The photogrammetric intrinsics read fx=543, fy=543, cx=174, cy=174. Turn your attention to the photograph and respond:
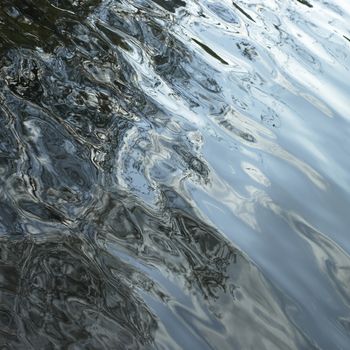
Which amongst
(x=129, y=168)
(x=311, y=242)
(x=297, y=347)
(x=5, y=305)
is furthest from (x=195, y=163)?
(x=5, y=305)

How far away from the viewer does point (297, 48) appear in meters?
5.77

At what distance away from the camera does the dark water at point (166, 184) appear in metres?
2.66

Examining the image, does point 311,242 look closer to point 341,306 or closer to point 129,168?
point 341,306

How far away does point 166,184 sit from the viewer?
11.6 ft

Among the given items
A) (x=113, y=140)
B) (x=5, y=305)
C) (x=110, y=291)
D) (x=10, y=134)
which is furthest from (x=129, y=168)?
(x=5, y=305)

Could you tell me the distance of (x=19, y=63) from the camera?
425 cm

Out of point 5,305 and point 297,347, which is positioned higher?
point 297,347

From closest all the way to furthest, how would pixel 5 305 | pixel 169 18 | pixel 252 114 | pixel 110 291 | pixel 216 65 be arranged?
pixel 5 305
pixel 110 291
pixel 252 114
pixel 216 65
pixel 169 18

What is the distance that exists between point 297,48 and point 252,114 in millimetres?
1615

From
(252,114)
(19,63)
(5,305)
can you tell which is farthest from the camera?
(252,114)

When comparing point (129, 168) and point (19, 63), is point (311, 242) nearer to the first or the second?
point (129, 168)

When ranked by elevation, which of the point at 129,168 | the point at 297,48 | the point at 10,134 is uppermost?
the point at 297,48

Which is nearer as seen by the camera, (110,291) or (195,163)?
(110,291)

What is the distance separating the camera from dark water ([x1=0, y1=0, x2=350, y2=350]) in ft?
8.72
